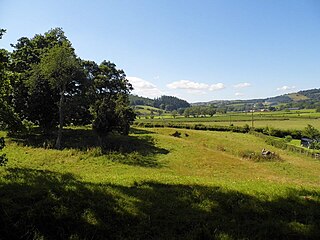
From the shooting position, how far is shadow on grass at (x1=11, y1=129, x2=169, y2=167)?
28.0m

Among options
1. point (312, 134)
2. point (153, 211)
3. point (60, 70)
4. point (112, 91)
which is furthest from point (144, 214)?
point (312, 134)

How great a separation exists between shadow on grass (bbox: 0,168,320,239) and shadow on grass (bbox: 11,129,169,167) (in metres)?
18.2

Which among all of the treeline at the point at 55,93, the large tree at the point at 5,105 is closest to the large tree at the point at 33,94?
the treeline at the point at 55,93

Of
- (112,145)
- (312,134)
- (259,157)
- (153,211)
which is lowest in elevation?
(312,134)

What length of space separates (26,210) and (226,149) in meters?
38.3

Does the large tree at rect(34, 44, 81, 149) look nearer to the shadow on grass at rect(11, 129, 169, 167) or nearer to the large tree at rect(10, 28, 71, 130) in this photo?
the large tree at rect(10, 28, 71, 130)

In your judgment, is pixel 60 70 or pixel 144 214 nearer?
pixel 144 214

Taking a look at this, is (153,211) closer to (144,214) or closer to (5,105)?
(144,214)

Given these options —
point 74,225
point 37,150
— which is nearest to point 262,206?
point 74,225

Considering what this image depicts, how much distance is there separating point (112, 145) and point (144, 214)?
29.0 metres

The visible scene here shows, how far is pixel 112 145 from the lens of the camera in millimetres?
35062

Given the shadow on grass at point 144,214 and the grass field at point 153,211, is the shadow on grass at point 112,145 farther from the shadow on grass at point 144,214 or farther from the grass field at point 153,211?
the shadow on grass at point 144,214

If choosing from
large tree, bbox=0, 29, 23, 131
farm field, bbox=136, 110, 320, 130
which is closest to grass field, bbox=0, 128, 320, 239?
large tree, bbox=0, 29, 23, 131

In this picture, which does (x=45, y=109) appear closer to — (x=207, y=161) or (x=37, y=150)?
(x=37, y=150)
